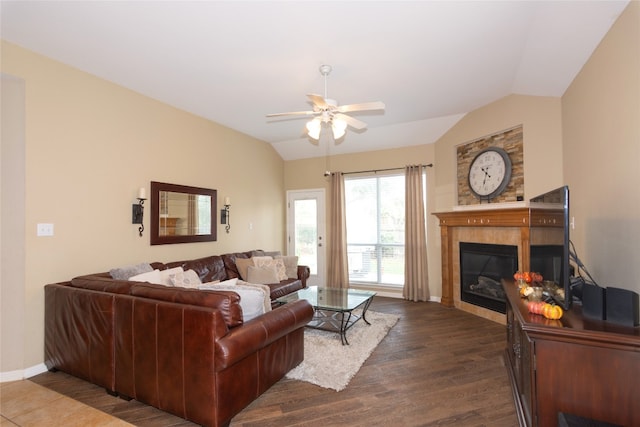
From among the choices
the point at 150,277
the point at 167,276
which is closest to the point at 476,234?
the point at 167,276

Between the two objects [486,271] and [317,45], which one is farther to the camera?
[486,271]

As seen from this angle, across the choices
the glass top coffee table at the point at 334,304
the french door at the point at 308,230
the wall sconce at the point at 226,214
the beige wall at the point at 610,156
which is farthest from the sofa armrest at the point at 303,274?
the beige wall at the point at 610,156

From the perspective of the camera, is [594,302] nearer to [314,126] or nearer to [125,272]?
[314,126]

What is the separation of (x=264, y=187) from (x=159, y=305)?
406 cm

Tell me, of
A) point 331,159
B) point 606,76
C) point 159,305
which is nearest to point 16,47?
point 159,305

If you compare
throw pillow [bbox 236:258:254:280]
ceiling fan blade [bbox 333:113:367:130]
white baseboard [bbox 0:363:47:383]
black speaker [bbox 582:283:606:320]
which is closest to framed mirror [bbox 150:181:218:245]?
throw pillow [bbox 236:258:254:280]

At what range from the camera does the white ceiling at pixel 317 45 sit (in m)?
2.30

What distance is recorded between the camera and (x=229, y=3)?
223cm

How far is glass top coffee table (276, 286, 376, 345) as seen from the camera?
338 cm

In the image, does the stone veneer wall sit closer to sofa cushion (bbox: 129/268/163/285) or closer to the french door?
the french door

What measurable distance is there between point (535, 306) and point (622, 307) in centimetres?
37

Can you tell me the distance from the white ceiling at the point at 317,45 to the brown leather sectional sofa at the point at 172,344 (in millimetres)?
2073

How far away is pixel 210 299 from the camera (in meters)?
2.00

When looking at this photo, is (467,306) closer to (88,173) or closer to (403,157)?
(403,157)
